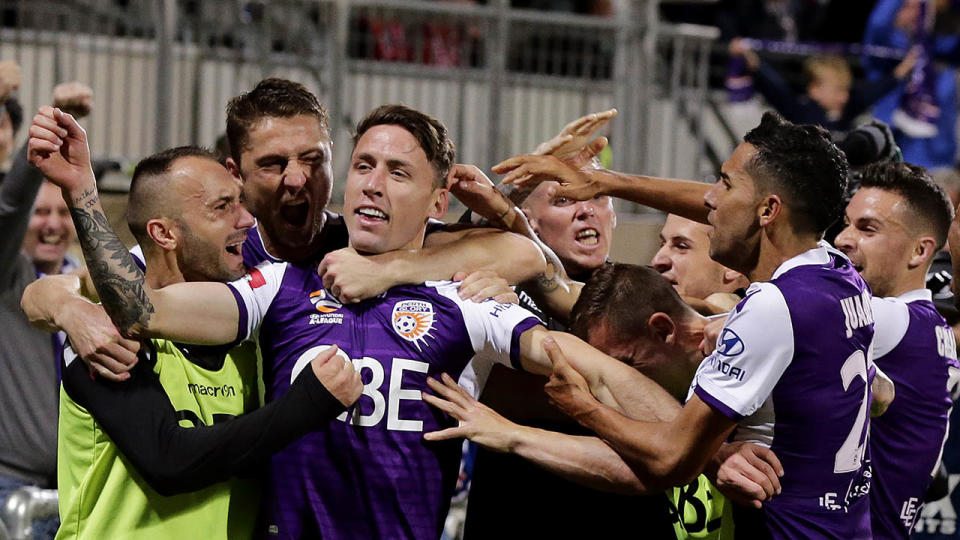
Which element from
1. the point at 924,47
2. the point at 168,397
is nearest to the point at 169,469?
the point at 168,397

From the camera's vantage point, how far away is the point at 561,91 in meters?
9.44

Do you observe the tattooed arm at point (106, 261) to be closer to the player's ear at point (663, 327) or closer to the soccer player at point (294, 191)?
the soccer player at point (294, 191)

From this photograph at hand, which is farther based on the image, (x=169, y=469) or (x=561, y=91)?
(x=561, y=91)

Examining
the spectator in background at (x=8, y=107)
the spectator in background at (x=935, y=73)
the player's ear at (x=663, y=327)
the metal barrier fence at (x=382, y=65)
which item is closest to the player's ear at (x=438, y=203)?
the player's ear at (x=663, y=327)

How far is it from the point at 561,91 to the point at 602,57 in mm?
439

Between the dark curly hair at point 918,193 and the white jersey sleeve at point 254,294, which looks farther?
the dark curly hair at point 918,193

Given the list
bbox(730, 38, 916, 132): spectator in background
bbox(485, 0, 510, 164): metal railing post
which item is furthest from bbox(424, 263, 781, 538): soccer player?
bbox(730, 38, 916, 132): spectator in background

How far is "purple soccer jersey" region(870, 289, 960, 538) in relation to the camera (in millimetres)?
4723

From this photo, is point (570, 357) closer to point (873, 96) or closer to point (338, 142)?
point (338, 142)

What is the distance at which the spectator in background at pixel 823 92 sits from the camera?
1044cm

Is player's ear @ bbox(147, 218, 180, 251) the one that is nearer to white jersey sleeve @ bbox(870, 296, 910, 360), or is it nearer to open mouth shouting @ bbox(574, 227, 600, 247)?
open mouth shouting @ bbox(574, 227, 600, 247)

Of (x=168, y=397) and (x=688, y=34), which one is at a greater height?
(x=688, y=34)

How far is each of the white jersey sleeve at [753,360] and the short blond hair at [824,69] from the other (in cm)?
774

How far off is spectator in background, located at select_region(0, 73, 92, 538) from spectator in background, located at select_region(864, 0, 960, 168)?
331 inches
